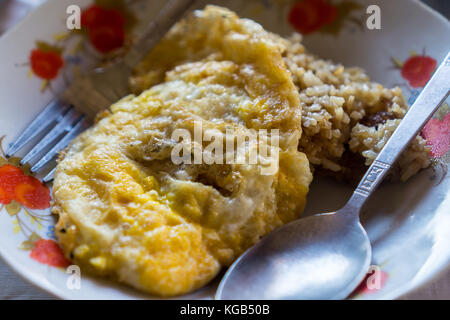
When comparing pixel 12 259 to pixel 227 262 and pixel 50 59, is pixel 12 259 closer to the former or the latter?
pixel 227 262

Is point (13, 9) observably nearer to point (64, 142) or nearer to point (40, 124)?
point (40, 124)

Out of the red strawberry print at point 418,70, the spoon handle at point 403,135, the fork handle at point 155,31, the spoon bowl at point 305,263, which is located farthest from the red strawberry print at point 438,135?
the fork handle at point 155,31

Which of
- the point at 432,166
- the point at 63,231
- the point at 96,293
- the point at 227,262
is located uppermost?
the point at 63,231

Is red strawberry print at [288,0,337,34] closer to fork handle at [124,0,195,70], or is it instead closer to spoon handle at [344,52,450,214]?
fork handle at [124,0,195,70]

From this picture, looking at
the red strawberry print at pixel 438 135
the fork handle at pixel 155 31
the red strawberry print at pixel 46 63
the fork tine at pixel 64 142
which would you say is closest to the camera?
the red strawberry print at pixel 438 135

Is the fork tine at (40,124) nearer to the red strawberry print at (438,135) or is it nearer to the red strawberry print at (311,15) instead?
the red strawberry print at (311,15)

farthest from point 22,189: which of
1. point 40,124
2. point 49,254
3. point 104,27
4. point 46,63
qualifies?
point 104,27

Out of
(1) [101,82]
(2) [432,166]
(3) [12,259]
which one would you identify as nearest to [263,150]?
(2) [432,166]

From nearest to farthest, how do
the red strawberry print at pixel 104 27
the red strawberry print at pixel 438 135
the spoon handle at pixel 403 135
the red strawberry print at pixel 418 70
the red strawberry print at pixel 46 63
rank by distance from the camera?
the spoon handle at pixel 403 135, the red strawberry print at pixel 438 135, the red strawberry print at pixel 418 70, the red strawberry print at pixel 46 63, the red strawberry print at pixel 104 27
